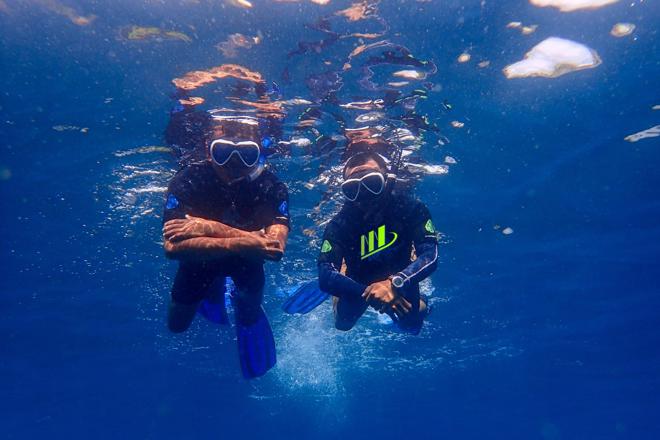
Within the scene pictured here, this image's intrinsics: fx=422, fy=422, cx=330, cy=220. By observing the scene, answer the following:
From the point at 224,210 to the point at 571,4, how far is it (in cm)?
731

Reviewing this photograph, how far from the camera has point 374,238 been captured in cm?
716

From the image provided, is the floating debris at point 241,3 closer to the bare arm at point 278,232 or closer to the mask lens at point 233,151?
the mask lens at point 233,151

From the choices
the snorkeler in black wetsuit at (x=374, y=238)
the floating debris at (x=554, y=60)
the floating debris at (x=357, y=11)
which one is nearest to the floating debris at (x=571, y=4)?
the floating debris at (x=554, y=60)

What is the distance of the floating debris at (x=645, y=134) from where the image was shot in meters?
11.6

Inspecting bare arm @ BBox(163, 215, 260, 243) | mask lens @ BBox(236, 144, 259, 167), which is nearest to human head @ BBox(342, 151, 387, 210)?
mask lens @ BBox(236, 144, 259, 167)

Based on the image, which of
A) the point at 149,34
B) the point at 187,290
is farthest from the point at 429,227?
the point at 149,34

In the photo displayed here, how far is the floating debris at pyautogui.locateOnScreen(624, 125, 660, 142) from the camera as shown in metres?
11.6

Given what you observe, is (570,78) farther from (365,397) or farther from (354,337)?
(365,397)

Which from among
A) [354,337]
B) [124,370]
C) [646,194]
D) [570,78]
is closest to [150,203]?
[570,78]

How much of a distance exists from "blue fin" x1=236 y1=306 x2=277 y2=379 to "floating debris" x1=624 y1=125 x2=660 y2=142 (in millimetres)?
11437

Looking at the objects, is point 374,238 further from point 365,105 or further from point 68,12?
point 68,12

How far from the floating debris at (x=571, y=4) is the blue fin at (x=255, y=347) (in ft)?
24.5

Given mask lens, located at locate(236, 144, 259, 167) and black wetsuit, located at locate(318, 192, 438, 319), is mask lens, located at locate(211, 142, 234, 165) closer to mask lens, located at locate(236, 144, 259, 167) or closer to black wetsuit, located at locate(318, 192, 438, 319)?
mask lens, located at locate(236, 144, 259, 167)

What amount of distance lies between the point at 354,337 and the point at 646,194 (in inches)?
755
